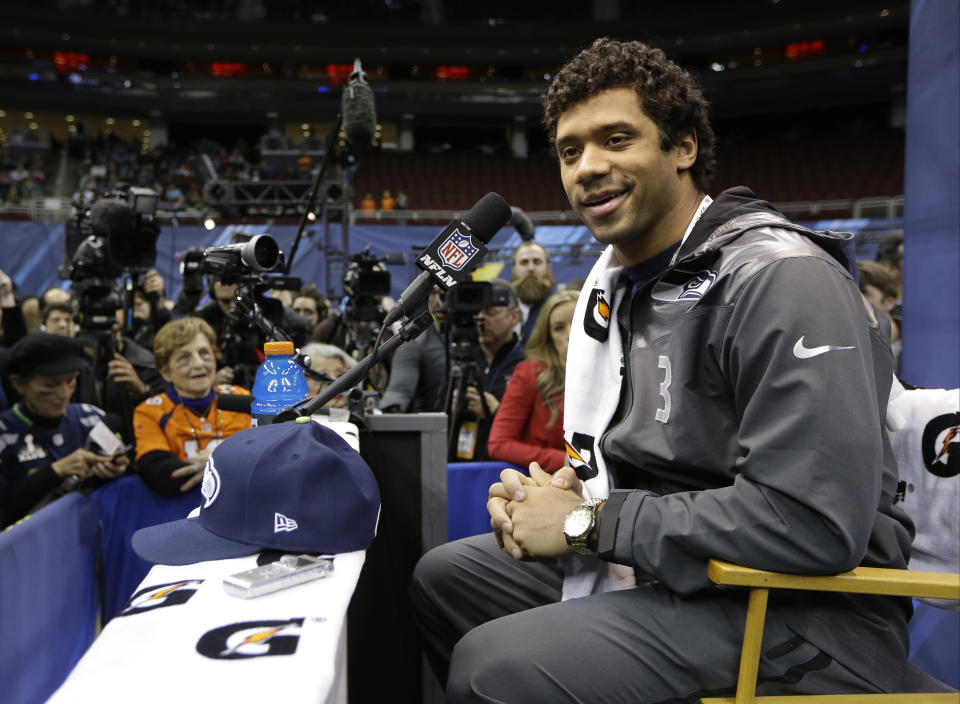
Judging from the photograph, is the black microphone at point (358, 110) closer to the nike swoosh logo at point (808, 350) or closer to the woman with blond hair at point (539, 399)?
the woman with blond hair at point (539, 399)

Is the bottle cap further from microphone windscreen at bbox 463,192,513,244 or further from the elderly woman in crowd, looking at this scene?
the elderly woman in crowd

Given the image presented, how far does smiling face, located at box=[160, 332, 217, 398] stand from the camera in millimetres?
2652

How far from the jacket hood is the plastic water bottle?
0.88m

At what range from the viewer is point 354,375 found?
51.6 inches

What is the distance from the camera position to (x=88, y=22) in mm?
17125

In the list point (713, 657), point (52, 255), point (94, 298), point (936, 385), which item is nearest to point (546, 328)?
point (936, 385)

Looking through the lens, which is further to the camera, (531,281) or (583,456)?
(531,281)

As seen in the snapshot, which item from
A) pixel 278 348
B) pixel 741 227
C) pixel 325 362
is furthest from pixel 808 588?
pixel 325 362

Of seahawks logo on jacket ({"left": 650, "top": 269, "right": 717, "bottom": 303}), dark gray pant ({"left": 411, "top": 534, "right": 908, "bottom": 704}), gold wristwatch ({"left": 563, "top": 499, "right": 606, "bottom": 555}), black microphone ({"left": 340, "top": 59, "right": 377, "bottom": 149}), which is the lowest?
dark gray pant ({"left": 411, "top": 534, "right": 908, "bottom": 704})

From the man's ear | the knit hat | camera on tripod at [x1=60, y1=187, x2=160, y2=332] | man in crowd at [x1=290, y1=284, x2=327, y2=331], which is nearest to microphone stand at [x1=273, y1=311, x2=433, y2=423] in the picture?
the man's ear

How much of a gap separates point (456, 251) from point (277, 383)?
0.58 metres

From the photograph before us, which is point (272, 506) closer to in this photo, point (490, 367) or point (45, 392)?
point (45, 392)

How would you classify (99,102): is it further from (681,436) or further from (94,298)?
(681,436)

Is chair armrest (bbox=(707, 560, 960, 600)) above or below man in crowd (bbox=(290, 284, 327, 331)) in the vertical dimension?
below
